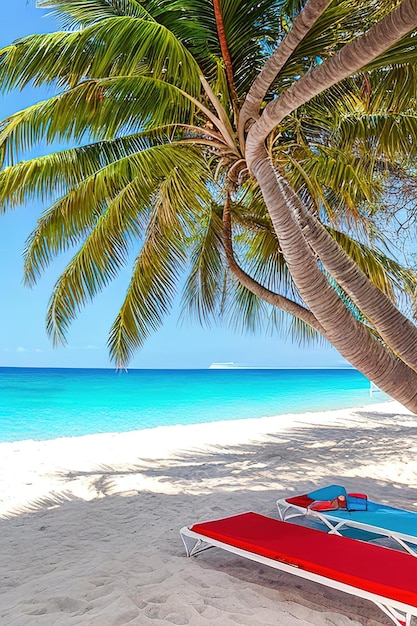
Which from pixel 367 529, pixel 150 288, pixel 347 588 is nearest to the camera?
pixel 347 588

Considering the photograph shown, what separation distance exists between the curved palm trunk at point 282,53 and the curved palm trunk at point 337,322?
77cm

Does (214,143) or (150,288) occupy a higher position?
(214,143)

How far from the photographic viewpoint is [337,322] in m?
3.34

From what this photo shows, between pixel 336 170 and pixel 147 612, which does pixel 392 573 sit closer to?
pixel 147 612

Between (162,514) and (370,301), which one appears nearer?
(370,301)

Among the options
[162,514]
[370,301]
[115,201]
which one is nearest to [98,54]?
[115,201]

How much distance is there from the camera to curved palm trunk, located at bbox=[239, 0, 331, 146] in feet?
10.00

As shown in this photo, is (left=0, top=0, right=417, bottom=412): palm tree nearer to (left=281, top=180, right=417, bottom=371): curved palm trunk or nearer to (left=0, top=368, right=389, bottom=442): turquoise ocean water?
(left=281, top=180, right=417, bottom=371): curved palm trunk

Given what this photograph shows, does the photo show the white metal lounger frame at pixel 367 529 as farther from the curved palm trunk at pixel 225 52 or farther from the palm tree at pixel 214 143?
the curved palm trunk at pixel 225 52

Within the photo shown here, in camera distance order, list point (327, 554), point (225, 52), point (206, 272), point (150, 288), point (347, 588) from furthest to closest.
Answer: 1. point (206, 272)
2. point (150, 288)
3. point (225, 52)
4. point (327, 554)
5. point (347, 588)

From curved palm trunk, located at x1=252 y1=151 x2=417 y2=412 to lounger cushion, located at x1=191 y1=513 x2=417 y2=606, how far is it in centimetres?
94

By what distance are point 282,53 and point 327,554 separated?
9.80ft

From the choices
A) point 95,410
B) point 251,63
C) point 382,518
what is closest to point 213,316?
point 251,63

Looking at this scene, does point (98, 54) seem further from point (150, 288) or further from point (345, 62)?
point (150, 288)
